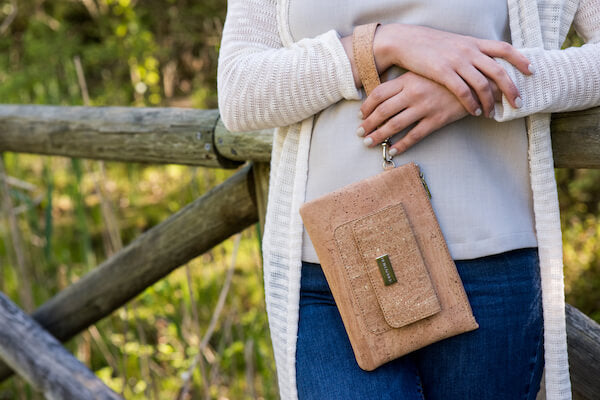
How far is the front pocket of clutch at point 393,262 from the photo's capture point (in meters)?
0.89

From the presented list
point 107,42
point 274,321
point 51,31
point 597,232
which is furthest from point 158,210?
point 274,321

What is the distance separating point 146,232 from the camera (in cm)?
187

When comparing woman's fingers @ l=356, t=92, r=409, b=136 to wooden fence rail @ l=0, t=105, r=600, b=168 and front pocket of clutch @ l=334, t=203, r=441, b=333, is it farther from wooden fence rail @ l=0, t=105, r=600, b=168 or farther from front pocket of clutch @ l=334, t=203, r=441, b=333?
wooden fence rail @ l=0, t=105, r=600, b=168

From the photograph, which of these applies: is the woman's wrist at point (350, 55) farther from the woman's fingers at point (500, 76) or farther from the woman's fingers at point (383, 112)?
the woman's fingers at point (500, 76)

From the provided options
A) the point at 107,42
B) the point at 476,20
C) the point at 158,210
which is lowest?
the point at 158,210

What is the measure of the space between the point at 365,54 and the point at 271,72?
15 cm

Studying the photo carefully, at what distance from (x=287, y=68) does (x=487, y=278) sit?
1.45 feet

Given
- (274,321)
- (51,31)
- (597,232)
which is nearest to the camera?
(274,321)

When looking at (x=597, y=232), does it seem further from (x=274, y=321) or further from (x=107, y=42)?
(x=107, y=42)

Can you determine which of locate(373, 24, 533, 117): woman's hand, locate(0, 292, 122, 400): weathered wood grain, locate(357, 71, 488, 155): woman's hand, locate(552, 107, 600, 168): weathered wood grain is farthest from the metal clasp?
locate(0, 292, 122, 400): weathered wood grain

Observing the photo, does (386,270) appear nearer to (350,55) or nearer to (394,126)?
(394,126)

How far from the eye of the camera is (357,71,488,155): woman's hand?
0.90 meters

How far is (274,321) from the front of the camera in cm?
104

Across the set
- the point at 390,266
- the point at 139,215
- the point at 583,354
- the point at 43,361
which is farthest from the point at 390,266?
the point at 139,215
